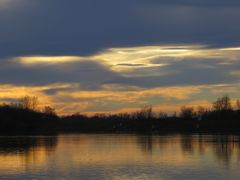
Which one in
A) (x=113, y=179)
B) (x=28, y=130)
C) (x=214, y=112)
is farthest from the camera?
(x=214, y=112)

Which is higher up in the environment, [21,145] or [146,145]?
[21,145]

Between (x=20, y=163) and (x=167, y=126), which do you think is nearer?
(x=20, y=163)

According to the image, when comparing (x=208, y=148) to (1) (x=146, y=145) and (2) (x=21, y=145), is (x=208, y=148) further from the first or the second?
(2) (x=21, y=145)

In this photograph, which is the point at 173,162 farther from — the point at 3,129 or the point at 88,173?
the point at 3,129

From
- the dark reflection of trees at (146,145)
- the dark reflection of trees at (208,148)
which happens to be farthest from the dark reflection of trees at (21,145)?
the dark reflection of trees at (208,148)

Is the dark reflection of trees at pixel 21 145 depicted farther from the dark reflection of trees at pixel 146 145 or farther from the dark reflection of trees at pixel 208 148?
the dark reflection of trees at pixel 208 148

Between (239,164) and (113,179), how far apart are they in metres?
12.3

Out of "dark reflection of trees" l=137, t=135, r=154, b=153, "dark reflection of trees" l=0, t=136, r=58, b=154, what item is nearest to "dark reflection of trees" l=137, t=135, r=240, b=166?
"dark reflection of trees" l=137, t=135, r=154, b=153

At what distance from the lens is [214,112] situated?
19138cm

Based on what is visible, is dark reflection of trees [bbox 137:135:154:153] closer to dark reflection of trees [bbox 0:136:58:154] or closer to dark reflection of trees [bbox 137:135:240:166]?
dark reflection of trees [bbox 137:135:240:166]

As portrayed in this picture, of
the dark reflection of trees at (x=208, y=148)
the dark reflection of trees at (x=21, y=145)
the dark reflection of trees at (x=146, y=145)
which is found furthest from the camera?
the dark reflection of trees at (x=146, y=145)

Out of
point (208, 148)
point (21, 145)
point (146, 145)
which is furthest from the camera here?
point (21, 145)

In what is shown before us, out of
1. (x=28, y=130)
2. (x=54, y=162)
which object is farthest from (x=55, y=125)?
(x=54, y=162)

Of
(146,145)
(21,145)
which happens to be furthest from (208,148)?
(21,145)
